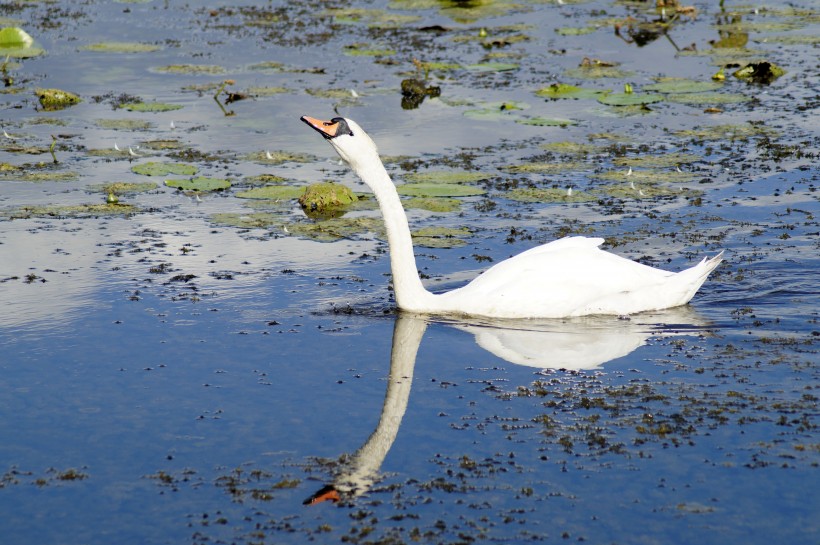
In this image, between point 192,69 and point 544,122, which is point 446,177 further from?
point 192,69

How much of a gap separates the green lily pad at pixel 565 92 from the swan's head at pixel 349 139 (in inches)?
300

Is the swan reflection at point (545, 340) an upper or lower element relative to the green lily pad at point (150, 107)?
lower

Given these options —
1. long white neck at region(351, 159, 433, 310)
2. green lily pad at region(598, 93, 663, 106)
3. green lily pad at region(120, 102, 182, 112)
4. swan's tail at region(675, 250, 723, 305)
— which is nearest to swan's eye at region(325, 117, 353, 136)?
long white neck at region(351, 159, 433, 310)

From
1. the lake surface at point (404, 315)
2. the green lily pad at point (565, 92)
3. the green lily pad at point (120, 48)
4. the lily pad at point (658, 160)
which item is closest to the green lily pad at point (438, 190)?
the lake surface at point (404, 315)

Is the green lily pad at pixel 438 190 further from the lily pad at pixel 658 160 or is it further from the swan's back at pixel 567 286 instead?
the swan's back at pixel 567 286

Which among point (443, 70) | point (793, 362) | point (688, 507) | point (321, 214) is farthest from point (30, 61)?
point (688, 507)

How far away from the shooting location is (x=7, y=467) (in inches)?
253

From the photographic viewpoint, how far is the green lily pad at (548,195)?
11.4 meters

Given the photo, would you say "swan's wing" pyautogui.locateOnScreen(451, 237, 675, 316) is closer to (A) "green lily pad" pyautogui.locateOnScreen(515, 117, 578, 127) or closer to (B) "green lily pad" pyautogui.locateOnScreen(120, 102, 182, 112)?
(A) "green lily pad" pyautogui.locateOnScreen(515, 117, 578, 127)

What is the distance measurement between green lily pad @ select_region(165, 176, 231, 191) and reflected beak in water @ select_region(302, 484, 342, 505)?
21.5 feet

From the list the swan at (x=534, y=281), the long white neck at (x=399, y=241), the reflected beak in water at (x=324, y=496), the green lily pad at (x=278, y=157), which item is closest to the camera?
the reflected beak in water at (x=324, y=496)

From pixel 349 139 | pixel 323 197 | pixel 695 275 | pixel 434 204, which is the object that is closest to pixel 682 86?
pixel 434 204

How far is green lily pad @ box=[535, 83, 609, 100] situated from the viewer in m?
15.7

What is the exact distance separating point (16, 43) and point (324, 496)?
15.8m
